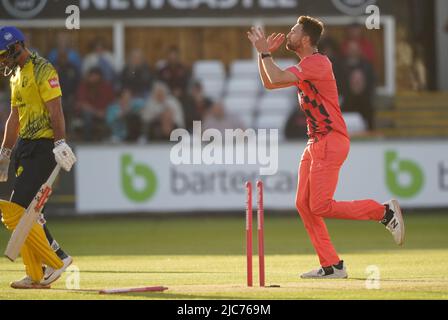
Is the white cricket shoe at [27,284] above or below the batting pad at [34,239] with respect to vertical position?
below

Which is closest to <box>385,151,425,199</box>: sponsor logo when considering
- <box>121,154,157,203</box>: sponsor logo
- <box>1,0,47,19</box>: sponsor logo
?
<box>121,154,157,203</box>: sponsor logo

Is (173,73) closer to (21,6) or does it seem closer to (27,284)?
Answer: (21,6)

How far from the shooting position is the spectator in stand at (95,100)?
21.3 meters

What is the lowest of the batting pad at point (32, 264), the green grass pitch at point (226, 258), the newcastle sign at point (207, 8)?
the green grass pitch at point (226, 258)

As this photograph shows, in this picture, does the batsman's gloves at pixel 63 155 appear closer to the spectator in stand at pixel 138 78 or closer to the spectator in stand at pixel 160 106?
the spectator in stand at pixel 160 106

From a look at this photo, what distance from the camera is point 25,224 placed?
407 inches

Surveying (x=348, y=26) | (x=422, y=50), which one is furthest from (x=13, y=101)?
(x=422, y=50)

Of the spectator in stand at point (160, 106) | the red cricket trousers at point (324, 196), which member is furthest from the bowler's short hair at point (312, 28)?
the spectator in stand at point (160, 106)

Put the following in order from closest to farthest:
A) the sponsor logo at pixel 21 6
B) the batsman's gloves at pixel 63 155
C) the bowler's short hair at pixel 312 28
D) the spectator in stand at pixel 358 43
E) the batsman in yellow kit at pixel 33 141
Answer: the batsman's gloves at pixel 63 155 → the batsman in yellow kit at pixel 33 141 → the bowler's short hair at pixel 312 28 → the sponsor logo at pixel 21 6 → the spectator in stand at pixel 358 43

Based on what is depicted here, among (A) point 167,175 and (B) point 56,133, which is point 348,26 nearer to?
(A) point 167,175

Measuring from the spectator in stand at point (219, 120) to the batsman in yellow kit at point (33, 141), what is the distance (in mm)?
10565
